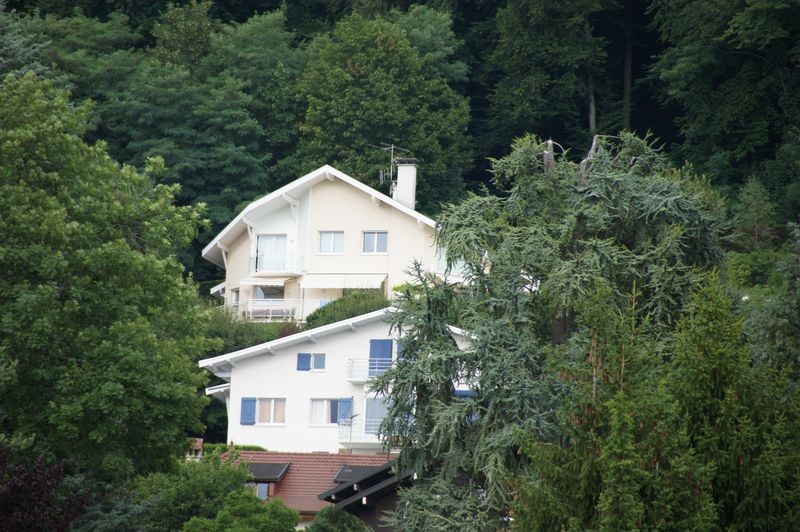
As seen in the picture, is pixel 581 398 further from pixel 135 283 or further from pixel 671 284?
pixel 135 283

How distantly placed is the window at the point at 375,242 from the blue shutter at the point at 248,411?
44.8ft

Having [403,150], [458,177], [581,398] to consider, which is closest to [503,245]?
[581,398]

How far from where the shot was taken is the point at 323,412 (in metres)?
50.9

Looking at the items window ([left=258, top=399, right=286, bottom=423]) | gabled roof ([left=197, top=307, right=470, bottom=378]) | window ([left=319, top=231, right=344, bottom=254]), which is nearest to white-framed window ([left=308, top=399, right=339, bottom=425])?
window ([left=258, top=399, right=286, bottom=423])

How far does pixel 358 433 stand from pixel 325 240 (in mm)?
15827

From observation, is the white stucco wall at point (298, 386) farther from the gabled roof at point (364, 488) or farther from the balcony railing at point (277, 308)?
the gabled roof at point (364, 488)

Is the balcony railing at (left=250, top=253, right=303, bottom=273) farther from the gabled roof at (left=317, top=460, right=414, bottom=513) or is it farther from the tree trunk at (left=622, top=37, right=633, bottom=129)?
the gabled roof at (left=317, top=460, right=414, bottom=513)

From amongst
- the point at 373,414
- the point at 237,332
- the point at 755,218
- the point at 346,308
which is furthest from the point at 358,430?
the point at 755,218

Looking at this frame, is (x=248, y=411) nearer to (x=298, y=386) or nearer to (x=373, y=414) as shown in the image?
(x=298, y=386)

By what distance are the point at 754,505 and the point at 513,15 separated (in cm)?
5428

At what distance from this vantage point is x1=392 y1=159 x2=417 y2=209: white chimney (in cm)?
6331

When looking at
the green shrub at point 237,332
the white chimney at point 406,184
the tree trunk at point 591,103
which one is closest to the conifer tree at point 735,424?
the green shrub at point 237,332

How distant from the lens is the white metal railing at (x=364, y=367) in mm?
49688

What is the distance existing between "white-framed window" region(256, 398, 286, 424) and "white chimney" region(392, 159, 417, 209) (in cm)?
1462
